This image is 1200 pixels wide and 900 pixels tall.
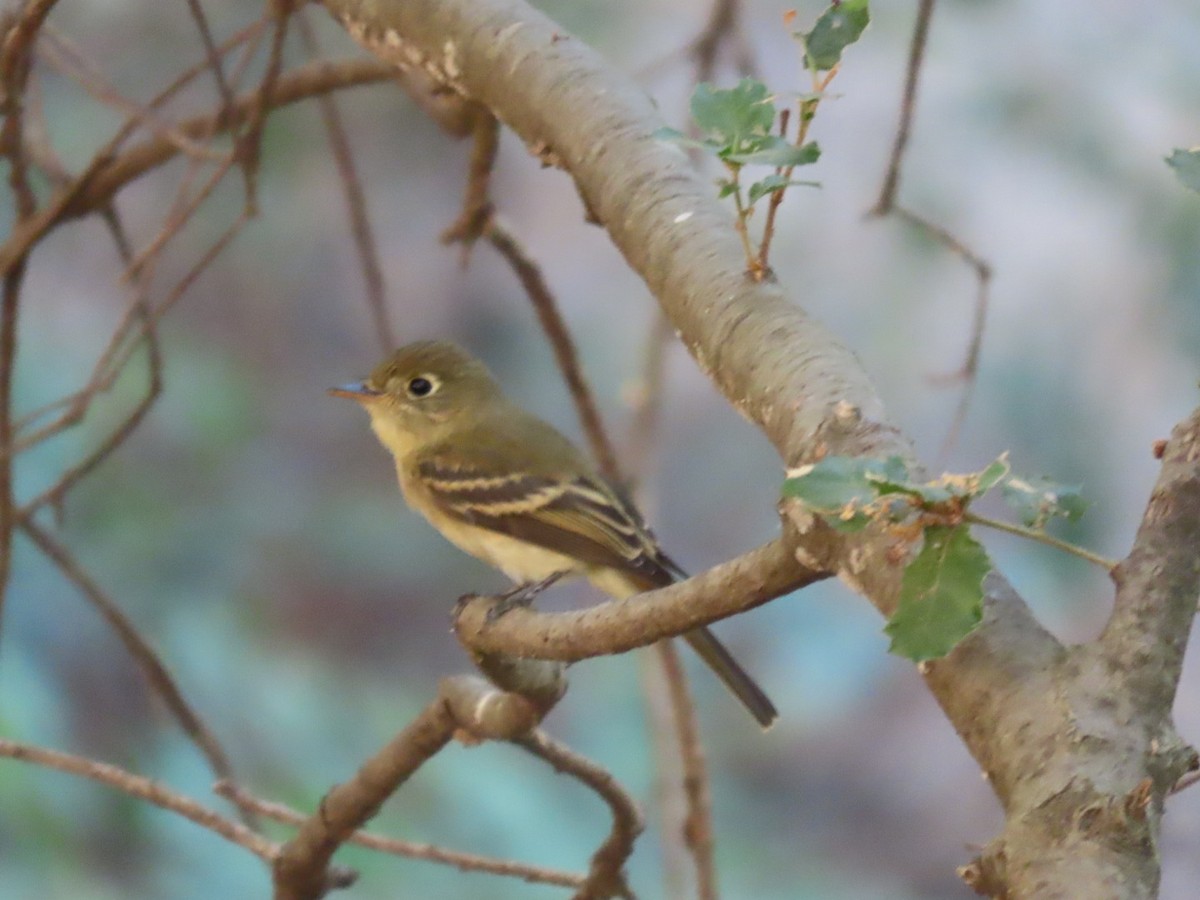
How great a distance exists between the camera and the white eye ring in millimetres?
1945

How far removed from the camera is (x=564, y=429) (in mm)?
2693

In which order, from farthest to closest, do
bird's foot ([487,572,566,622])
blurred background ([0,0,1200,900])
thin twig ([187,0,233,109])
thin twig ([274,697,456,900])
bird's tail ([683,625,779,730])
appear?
blurred background ([0,0,1200,900])
bird's tail ([683,625,779,730])
thin twig ([187,0,233,109])
thin twig ([274,697,456,900])
bird's foot ([487,572,566,622])

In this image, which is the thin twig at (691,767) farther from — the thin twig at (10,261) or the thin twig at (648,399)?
the thin twig at (10,261)

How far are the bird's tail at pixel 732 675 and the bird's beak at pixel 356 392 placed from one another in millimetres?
588

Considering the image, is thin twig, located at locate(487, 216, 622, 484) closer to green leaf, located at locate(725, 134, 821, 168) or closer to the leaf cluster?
green leaf, located at locate(725, 134, 821, 168)

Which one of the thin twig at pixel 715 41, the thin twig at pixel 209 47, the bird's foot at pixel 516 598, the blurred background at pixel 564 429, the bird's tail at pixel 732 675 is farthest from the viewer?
the blurred background at pixel 564 429

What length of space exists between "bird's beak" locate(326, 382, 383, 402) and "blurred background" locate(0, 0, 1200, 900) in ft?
1.52

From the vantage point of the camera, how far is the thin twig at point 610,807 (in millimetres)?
1298

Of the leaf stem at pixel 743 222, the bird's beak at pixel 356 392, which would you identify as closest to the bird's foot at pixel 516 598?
the leaf stem at pixel 743 222

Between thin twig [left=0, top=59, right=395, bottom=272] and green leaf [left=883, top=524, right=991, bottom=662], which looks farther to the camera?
thin twig [left=0, top=59, right=395, bottom=272]

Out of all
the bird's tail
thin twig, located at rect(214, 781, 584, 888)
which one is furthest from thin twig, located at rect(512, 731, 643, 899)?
the bird's tail

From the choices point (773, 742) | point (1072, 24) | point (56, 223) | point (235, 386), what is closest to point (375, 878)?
point (773, 742)

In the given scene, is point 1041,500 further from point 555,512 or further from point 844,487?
point 555,512

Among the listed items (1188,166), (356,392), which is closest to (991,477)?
(1188,166)
